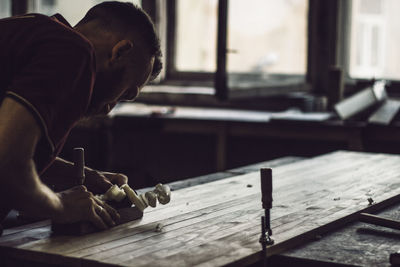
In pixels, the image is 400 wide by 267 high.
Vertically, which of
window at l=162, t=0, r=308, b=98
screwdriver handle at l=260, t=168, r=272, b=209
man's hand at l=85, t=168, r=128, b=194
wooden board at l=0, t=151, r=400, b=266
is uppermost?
window at l=162, t=0, r=308, b=98

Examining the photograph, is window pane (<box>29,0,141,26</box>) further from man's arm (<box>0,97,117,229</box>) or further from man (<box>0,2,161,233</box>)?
man's arm (<box>0,97,117,229</box>)

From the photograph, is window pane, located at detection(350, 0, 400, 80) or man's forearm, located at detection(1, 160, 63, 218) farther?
window pane, located at detection(350, 0, 400, 80)

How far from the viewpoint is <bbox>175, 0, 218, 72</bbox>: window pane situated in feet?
20.6

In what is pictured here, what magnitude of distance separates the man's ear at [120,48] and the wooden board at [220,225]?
51cm

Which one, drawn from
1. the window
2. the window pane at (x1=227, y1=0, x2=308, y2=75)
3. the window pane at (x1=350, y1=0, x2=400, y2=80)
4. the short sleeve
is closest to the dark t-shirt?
the short sleeve

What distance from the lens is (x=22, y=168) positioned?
5.49 feet

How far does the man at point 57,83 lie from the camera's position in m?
1.64

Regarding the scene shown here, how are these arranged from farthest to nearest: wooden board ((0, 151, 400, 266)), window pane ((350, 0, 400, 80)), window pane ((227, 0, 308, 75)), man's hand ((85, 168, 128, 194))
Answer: window pane ((227, 0, 308, 75)) → window pane ((350, 0, 400, 80)) → man's hand ((85, 168, 128, 194)) → wooden board ((0, 151, 400, 266))

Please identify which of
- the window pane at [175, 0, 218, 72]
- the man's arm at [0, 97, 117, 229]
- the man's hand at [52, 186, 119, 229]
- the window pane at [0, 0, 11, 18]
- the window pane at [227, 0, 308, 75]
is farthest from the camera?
the window pane at [0, 0, 11, 18]

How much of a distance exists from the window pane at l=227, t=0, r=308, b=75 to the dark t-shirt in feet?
13.5

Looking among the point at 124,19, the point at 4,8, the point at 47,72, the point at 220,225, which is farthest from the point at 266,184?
the point at 4,8

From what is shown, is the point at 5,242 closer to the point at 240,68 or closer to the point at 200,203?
the point at 200,203

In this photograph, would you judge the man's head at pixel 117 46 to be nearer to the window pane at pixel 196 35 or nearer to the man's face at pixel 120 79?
the man's face at pixel 120 79

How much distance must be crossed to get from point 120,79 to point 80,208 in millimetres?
378
